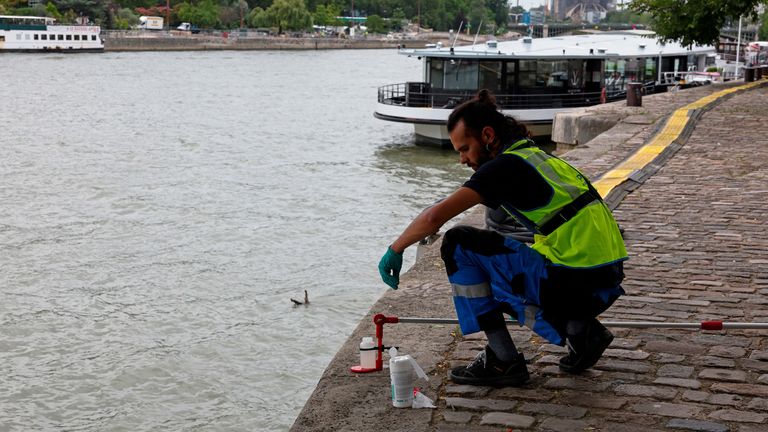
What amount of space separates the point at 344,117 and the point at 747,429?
32.1m

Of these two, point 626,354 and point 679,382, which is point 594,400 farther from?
point 626,354

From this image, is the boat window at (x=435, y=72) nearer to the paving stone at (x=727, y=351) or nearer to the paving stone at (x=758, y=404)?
the paving stone at (x=727, y=351)

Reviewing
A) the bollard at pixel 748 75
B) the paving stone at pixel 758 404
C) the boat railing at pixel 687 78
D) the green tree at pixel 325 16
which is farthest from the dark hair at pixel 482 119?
the green tree at pixel 325 16

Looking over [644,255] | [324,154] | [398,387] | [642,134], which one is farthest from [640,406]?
[324,154]

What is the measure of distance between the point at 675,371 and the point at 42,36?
3302 inches

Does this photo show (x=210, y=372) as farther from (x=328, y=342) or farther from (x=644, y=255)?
(x=644, y=255)

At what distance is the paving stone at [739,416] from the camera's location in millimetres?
4379

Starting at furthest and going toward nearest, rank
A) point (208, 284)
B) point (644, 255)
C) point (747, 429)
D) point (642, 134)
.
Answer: point (642, 134), point (208, 284), point (644, 255), point (747, 429)

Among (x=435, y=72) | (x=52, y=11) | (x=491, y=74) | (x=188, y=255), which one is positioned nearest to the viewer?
(x=188, y=255)

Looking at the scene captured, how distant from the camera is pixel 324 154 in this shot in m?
26.5

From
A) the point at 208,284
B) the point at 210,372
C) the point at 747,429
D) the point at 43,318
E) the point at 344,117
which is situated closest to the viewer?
the point at 747,429

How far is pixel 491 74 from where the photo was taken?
2845 centimetres

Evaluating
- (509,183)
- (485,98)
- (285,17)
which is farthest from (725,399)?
(285,17)

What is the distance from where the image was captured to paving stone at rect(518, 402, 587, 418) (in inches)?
175
